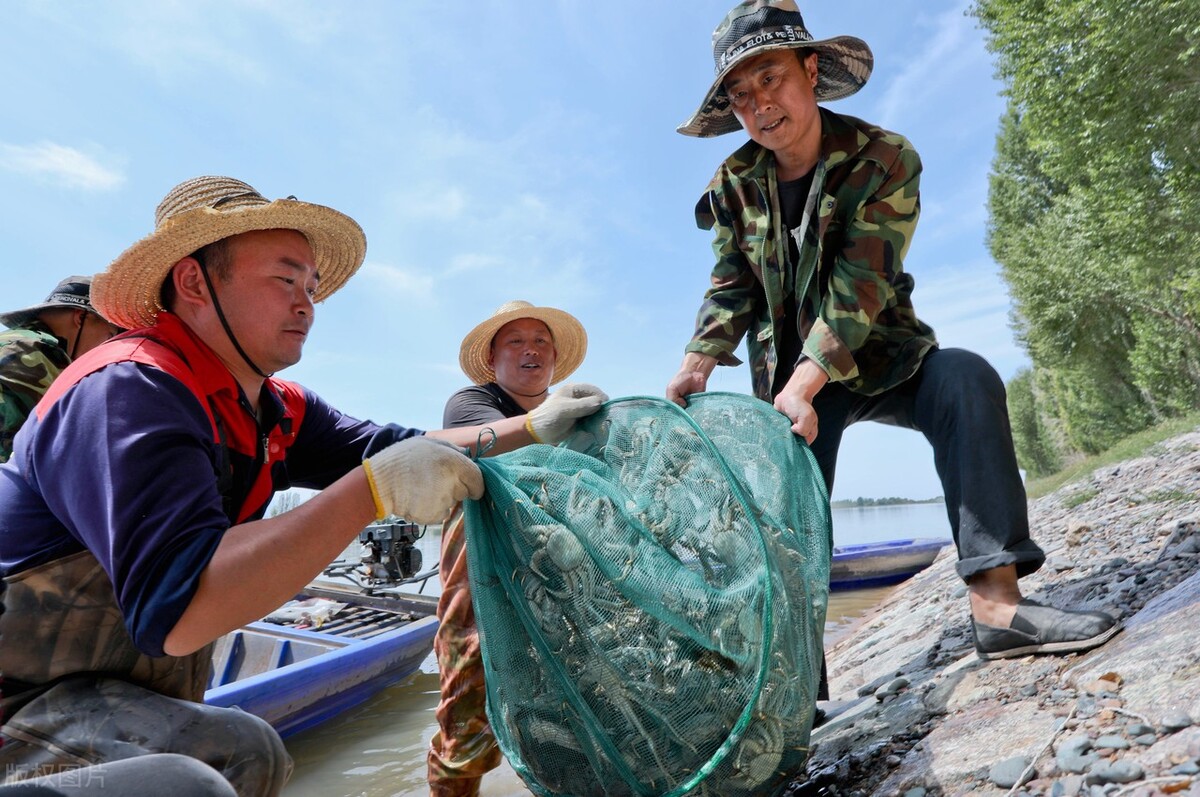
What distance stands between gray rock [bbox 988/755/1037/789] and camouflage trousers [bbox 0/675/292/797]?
1.74m

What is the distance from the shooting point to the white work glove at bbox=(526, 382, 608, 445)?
269 centimetres

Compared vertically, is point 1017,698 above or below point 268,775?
below

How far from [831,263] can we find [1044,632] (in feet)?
4.74

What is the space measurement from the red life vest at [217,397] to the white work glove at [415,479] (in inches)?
19.5

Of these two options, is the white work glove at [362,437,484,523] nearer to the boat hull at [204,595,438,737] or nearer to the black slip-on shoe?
the black slip-on shoe

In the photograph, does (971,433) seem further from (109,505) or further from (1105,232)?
(1105,232)

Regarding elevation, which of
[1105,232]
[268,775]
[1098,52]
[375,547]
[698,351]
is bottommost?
[268,775]

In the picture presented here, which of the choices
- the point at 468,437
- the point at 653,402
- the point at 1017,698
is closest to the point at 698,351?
the point at 653,402

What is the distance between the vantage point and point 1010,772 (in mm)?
1666

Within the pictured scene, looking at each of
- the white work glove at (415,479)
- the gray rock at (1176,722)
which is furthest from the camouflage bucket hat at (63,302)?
the gray rock at (1176,722)

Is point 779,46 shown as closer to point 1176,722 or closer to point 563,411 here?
point 563,411

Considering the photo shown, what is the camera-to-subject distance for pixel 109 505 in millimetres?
1621

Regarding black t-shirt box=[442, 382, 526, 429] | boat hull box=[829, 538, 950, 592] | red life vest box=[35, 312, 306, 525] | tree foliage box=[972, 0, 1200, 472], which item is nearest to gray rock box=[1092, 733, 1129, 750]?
red life vest box=[35, 312, 306, 525]

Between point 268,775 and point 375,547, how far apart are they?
4.16 meters
